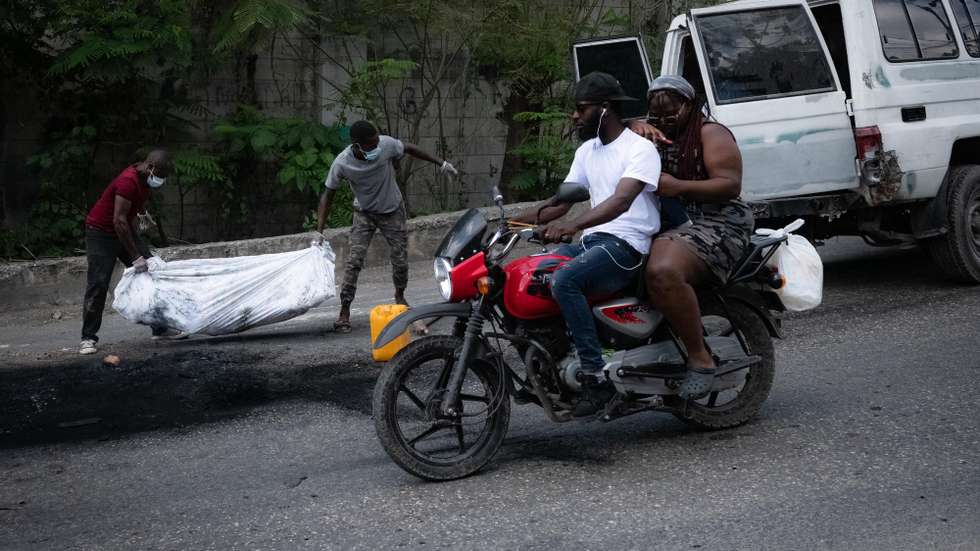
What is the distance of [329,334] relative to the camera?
8.78 m

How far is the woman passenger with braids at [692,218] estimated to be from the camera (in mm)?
5145

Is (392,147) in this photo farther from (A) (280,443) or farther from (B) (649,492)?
(B) (649,492)

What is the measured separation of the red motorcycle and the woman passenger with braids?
0.45 ft

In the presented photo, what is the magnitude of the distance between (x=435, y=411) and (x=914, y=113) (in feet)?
17.7

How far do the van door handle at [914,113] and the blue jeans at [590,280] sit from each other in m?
4.30

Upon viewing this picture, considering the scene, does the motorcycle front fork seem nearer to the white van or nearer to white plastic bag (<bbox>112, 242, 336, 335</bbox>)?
white plastic bag (<bbox>112, 242, 336, 335</bbox>)

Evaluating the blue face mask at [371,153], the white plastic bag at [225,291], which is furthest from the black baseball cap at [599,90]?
the white plastic bag at [225,291]

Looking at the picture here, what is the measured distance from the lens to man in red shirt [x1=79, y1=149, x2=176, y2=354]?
27.4 ft

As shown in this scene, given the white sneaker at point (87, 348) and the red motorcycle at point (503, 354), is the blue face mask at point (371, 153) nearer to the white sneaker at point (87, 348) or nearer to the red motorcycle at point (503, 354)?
the white sneaker at point (87, 348)

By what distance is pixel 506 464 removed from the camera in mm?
5254

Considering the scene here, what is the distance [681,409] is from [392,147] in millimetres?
4339

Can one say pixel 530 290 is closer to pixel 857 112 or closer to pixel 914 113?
pixel 857 112

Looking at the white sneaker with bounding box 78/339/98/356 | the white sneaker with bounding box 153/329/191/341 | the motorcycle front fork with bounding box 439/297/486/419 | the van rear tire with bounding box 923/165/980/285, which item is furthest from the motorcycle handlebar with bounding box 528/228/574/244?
the van rear tire with bounding box 923/165/980/285

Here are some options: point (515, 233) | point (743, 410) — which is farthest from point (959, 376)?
point (515, 233)
